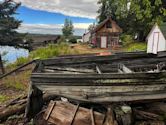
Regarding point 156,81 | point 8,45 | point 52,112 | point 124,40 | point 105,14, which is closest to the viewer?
point 156,81

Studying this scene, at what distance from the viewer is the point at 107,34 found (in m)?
46.4

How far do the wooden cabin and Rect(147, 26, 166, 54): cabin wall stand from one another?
1821cm

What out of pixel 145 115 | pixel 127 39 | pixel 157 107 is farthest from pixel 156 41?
pixel 145 115

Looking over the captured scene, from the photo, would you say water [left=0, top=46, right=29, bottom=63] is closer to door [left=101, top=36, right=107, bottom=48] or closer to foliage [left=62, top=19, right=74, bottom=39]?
door [left=101, top=36, right=107, bottom=48]

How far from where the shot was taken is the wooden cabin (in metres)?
45.8

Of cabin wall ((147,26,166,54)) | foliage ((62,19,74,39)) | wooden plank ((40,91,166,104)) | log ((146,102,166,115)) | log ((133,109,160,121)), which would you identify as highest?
foliage ((62,19,74,39))

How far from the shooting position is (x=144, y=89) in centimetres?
671

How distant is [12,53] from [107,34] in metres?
26.1

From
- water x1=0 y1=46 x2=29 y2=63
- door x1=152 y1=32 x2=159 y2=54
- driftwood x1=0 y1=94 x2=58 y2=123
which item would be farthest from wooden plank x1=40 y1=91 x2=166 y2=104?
door x1=152 y1=32 x2=159 y2=54

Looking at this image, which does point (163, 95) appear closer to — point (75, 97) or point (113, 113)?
point (113, 113)

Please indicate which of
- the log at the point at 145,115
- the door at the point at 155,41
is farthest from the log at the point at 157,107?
the door at the point at 155,41

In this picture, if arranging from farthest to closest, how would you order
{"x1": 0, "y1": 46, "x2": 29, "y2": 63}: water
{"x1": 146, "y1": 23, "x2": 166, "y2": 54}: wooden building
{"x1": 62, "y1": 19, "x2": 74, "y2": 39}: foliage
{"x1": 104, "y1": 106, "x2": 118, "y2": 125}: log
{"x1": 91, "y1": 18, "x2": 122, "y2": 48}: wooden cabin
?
{"x1": 62, "y1": 19, "x2": 74, "y2": 39}: foliage
{"x1": 91, "y1": 18, "x2": 122, "y2": 48}: wooden cabin
{"x1": 146, "y1": 23, "x2": 166, "y2": 54}: wooden building
{"x1": 0, "y1": 46, "x2": 29, "y2": 63}: water
{"x1": 104, "y1": 106, "x2": 118, "y2": 125}: log

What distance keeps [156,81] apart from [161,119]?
43.9 inches

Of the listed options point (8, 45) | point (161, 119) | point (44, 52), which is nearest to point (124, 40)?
point (44, 52)
